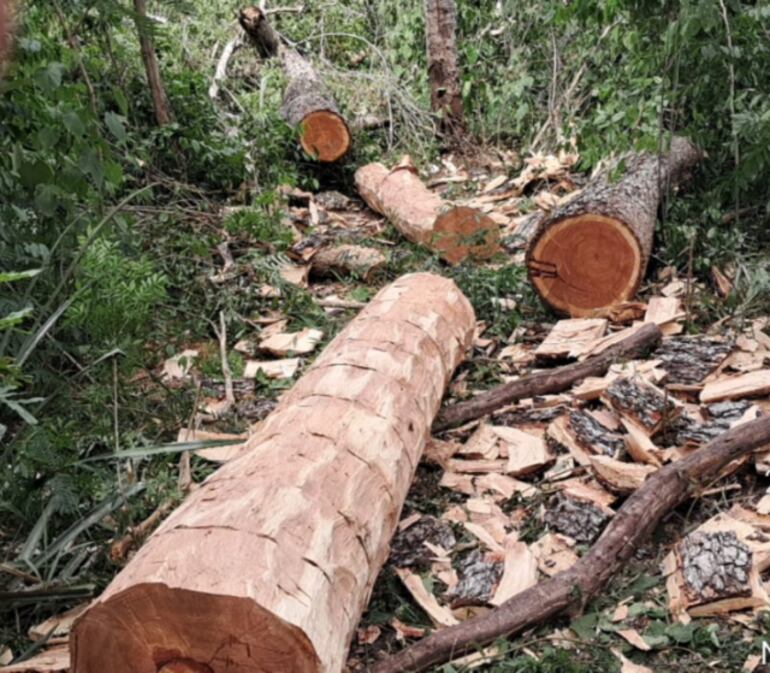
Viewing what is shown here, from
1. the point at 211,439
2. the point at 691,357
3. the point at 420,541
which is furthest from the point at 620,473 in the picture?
the point at 211,439

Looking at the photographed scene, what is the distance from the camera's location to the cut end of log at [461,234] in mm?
5938

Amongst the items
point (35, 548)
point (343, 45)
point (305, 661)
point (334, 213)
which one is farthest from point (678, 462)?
point (343, 45)

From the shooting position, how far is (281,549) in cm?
222

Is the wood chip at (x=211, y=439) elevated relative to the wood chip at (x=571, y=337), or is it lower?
elevated

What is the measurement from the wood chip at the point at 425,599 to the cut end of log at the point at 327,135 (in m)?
5.68

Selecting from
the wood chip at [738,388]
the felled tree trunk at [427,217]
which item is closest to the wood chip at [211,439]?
the wood chip at [738,388]

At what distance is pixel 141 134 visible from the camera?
6.89 metres

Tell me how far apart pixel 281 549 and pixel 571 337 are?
2733 millimetres

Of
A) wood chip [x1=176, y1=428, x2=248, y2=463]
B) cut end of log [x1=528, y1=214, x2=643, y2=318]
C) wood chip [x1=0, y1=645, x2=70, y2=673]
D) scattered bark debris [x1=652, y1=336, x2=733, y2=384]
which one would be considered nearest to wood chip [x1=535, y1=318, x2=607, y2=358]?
cut end of log [x1=528, y1=214, x2=643, y2=318]

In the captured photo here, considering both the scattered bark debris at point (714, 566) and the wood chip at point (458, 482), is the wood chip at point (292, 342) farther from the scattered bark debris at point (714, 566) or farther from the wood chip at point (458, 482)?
the scattered bark debris at point (714, 566)

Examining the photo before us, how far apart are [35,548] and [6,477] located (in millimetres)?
239

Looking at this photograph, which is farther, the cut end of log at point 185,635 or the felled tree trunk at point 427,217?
the felled tree trunk at point 427,217

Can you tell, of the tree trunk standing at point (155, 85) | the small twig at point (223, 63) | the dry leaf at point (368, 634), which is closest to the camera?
the dry leaf at point (368, 634)

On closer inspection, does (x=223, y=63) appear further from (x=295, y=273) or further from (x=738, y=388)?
(x=738, y=388)
